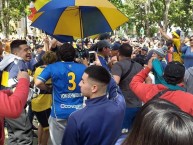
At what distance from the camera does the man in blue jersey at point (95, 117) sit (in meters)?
2.92

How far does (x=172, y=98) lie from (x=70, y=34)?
2.74m

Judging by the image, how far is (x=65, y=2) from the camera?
190 inches

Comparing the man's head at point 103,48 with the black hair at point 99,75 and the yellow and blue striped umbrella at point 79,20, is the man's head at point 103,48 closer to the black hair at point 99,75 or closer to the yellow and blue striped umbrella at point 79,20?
the yellow and blue striped umbrella at point 79,20

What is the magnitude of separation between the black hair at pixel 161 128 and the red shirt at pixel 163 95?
6.16 ft

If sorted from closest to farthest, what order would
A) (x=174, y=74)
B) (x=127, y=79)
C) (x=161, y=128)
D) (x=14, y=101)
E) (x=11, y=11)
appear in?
1. (x=161, y=128)
2. (x=14, y=101)
3. (x=174, y=74)
4. (x=127, y=79)
5. (x=11, y=11)

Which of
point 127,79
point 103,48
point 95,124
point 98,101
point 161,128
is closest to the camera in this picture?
point 161,128

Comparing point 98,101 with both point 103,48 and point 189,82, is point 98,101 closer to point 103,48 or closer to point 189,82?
point 189,82

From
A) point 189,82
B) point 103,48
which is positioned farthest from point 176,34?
point 189,82

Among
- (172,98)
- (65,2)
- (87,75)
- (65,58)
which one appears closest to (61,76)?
(65,58)

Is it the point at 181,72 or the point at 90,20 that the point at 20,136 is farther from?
the point at 181,72

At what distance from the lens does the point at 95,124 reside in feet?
9.68

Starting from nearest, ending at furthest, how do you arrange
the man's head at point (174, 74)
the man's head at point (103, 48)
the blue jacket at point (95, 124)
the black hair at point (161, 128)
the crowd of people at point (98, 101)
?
the black hair at point (161, 128), the crowd of people at point (98, 101), the blue jacket at point (95, 124), the man's head at point (174, 74), the man's head at point (103, 48)

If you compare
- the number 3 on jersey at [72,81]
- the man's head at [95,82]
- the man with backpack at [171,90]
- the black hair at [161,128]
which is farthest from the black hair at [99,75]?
the black hair at [161,128]

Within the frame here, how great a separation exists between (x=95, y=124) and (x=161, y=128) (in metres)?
1.67
